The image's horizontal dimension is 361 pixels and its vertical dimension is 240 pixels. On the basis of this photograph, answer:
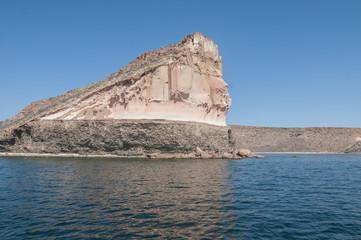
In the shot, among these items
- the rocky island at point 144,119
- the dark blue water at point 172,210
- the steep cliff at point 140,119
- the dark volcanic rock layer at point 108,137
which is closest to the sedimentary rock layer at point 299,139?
the rocky island at point 144,119

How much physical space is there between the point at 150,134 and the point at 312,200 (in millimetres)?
21558

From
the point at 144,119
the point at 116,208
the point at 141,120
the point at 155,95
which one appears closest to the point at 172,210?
the point at 116,208

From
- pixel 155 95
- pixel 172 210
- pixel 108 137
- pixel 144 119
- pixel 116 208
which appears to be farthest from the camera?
pixel 155 95

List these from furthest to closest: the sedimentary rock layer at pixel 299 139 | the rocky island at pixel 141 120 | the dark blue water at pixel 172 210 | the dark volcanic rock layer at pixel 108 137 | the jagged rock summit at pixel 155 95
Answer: the sedimentary rock layer at pixel 299 139 → the jagged rock summit at pixel 155 95 → the rocky island at pixel 141 120 → the dark volcanic rock layer at pixel 108 137 → the dark blue water at pixel 172 210

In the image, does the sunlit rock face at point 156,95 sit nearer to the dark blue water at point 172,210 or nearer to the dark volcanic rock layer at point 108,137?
the dark volcanic rock layer at point 108,137

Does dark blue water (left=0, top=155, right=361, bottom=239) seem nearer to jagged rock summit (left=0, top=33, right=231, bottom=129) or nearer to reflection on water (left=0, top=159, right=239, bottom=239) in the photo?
reflection on water (left=0, top=159, right=239, bottom=239)

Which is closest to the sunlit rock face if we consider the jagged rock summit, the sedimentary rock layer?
the jagged rock summit

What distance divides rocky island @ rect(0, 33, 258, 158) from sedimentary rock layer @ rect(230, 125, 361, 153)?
46628 millimetres

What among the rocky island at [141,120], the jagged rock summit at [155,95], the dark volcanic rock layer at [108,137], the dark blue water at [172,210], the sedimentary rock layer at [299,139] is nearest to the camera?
the dark blue water at [172,210]

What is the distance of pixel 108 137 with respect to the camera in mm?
30266

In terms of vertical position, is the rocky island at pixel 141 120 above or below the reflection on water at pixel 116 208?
above

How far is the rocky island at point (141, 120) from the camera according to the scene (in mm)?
30047

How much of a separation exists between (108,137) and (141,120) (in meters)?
4.47

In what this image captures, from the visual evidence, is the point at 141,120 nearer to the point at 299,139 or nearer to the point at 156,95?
the point at 156,95
